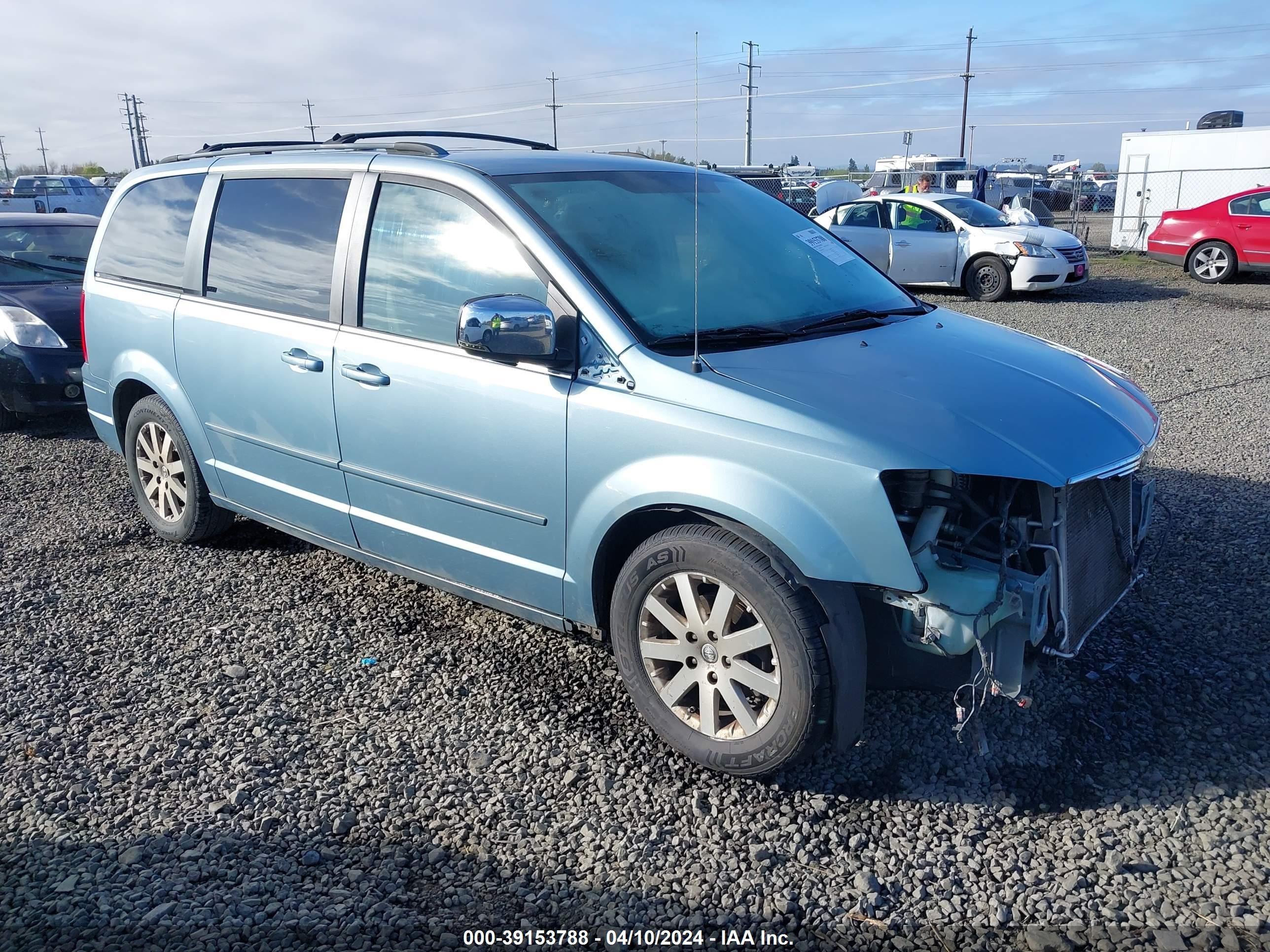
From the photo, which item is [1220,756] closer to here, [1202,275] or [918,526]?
[918,526]

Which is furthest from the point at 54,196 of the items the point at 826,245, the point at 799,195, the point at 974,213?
the point at 826,245

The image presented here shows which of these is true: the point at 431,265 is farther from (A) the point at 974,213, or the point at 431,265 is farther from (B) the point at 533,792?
(A) the point at 974,213

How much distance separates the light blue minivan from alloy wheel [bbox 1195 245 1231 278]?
14920mm

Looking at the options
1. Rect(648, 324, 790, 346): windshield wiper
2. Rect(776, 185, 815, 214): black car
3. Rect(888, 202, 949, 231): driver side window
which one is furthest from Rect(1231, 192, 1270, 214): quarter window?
Rect(648, 324, 790, 346): windshield wiper

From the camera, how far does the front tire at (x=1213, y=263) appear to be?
1625 cm

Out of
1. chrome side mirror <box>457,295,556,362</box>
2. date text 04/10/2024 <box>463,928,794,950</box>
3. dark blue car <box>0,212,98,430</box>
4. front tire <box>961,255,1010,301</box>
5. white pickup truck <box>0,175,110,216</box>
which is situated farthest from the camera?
white pickup truck <box>0,175,110,216</box>

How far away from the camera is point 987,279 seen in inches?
588

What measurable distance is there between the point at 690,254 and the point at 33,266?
715cm

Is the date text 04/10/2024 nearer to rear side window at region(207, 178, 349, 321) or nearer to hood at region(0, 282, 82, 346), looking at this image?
rear side window at region(207, 178, 349, 321)

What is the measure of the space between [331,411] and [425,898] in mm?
2032

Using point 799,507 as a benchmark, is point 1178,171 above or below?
above

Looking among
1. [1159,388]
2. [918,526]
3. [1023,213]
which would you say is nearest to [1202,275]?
[1023,213]

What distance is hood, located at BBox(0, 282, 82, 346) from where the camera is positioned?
24.9 feet

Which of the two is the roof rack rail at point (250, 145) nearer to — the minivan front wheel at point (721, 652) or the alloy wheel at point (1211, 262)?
the minivan front wheel at point (721, 652)
